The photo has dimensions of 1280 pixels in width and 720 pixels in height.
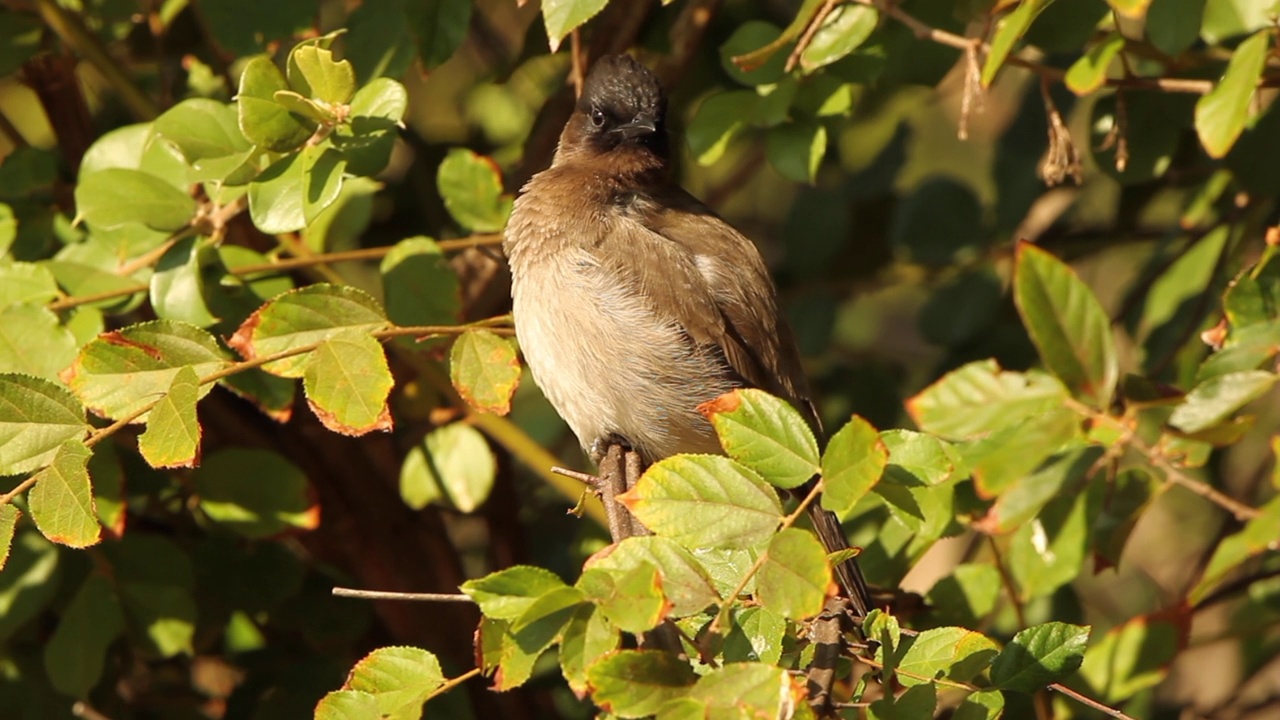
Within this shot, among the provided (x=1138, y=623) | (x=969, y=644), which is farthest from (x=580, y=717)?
(x=969, y=644)

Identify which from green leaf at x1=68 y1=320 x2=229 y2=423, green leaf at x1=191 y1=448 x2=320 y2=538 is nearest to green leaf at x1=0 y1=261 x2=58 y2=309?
green leaf at x1=68 y1=320 x2=229 y2=423

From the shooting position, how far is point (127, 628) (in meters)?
2.53

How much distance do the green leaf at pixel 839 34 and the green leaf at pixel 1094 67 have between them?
1.05ft

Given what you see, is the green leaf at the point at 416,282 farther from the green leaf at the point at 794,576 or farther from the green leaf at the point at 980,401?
the green leaf at the point at 794,576

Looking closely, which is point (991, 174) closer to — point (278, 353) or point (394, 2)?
point (394, 2)

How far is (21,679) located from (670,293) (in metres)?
1.39

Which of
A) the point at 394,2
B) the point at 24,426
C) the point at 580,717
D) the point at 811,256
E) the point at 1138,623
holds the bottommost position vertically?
the point at 580,717

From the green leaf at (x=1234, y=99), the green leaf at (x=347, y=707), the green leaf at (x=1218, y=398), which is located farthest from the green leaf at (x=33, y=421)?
the green leaf at (x=1234, y=99)

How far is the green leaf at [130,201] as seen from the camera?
2203mm

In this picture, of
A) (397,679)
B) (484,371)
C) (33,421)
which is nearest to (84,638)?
(33,421)

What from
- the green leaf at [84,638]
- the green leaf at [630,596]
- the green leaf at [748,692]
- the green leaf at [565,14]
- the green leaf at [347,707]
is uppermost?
the green leaf at [565,14]

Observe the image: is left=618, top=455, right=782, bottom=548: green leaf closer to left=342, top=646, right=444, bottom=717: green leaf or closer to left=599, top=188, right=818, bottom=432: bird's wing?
left=342, top=646, right=444, bottom=717: green leaf

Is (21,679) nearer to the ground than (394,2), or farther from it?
nearer to the ground

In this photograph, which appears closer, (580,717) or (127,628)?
(127,628)
